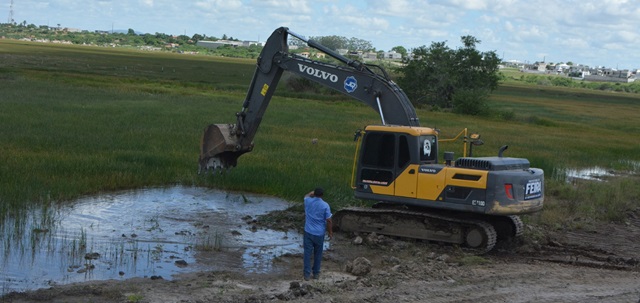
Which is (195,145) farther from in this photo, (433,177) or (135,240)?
(433,177)

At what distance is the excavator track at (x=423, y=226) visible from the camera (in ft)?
52.2

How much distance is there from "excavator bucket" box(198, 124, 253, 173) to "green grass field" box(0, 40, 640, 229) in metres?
2.10

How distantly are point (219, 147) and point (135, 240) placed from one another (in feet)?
13.6

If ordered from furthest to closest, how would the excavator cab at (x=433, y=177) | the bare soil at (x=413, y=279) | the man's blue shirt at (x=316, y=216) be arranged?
the excavator cab at (x=433, y=177) < the man's blue shirt at (x=316, y=216) < the bare soil at (x=413, y=279)

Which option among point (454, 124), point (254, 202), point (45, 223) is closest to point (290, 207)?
point (254, 202)

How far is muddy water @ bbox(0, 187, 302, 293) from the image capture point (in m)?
13.0

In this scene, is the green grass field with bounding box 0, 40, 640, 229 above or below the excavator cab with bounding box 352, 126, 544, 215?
below

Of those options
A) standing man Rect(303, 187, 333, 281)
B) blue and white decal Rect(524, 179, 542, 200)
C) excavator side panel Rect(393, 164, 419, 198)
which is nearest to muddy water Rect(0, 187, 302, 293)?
standing man Rect(303, 187, 333, 281)

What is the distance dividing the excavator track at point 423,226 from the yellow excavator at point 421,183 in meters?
0.02

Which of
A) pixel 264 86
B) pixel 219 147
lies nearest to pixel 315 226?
pixel 219 147

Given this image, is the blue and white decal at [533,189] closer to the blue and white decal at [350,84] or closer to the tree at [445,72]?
the blue and white decal at [350,84]

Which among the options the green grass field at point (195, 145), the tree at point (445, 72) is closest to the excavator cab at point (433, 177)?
the green grass field at point (195, 145)

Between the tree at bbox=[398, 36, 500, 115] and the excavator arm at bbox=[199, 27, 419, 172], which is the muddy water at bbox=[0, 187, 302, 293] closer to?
the excavator arm at bbox=[199, 27, 419, 172]

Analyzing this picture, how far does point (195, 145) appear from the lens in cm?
2781
